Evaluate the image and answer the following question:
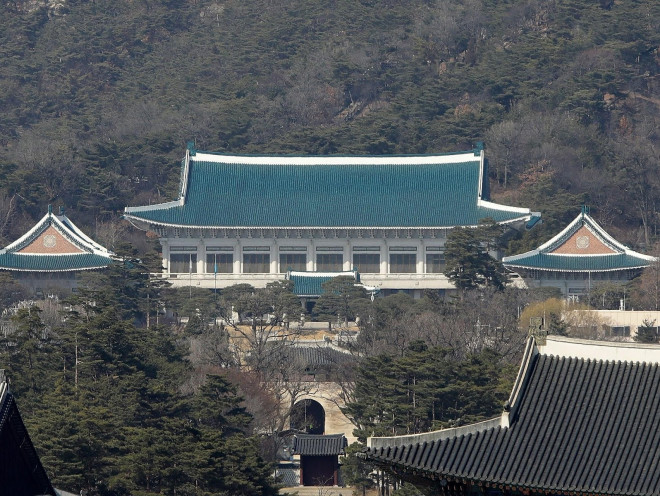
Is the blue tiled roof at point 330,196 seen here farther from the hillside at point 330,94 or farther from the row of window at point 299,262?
the hillside at point 330,94

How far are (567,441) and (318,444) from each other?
89.7 feet

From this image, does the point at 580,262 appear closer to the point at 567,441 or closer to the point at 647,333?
the point at 647,333

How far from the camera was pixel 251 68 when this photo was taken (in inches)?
4385

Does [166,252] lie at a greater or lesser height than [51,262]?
greater

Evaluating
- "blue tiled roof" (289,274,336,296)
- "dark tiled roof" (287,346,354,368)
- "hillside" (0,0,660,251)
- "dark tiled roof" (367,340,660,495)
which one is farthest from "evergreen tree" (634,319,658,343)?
"dark tiled roof" (367,340,660,495)

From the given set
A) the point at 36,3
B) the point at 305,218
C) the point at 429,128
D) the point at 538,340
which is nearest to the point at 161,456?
the point at 538,340

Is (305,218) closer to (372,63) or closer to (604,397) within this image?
(372,63)

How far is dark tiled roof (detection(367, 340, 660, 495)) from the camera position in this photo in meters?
26.1

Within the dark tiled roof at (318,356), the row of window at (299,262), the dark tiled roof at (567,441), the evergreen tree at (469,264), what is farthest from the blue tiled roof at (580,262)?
the dark tiled roof at (567,441)

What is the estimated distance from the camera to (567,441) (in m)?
26.7

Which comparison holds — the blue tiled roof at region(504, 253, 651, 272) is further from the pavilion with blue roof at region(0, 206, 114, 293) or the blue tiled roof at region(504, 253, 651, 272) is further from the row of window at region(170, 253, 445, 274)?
the pavilion with blue roof at region(0, 206, 114, 293)

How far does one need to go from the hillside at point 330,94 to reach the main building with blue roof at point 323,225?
11.8ft

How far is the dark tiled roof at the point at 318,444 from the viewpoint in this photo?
174 ft

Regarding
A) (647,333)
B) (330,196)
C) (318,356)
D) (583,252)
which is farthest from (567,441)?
(330,196)
